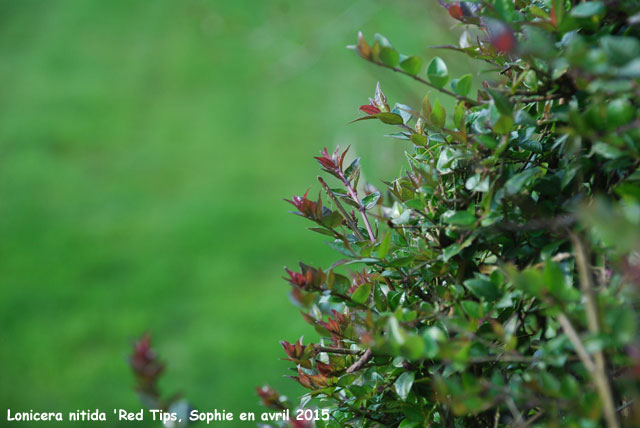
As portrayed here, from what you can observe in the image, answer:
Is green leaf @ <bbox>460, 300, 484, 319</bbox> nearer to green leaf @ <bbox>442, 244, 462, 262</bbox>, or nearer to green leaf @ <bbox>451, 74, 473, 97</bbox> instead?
green leaf @ <bbox>442, 244, 462, 262</bbox>

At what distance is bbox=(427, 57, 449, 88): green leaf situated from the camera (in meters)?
0.86

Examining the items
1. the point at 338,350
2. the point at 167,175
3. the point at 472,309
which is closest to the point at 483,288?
the point at 472,309

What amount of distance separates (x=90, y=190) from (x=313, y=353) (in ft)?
16.5

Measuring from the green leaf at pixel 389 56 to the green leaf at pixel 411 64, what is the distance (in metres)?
0.01

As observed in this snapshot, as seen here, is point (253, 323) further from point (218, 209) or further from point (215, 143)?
point (215, 143)

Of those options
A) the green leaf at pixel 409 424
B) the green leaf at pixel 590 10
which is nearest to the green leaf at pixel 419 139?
the green leaf at pixel 590 10

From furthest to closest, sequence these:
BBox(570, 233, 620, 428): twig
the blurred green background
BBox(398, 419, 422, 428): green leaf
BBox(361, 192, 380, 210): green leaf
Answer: the blurred green background < BBox(361, 192, 380, 210): green leaf < BBox(398, 419, 422, 428): green leaf < BBox(570, 233, 620, 428): twig

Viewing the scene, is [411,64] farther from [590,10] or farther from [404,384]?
[404,384]

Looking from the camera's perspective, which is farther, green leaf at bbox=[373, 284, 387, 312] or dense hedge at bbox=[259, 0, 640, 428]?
green leaf at bbox=[373, 284, 387, 312]

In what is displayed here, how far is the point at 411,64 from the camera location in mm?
875

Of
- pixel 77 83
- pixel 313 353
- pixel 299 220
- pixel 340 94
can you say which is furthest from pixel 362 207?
pixel 77 83

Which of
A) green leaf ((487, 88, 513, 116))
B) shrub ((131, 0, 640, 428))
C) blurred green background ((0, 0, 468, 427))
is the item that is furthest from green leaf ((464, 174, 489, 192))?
blurred green background ((0, 0, 468, 427))

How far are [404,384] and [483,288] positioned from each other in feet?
0.65

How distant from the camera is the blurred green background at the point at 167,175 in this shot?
3801 mm
